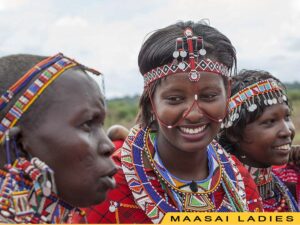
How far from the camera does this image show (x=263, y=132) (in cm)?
420

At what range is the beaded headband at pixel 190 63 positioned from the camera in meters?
3.26

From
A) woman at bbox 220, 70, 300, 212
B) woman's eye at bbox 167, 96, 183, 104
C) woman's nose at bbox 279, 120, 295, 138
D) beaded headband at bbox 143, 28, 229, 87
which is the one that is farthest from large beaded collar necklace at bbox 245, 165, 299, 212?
→ woman's eye at bbox 167, 96, 183, 104

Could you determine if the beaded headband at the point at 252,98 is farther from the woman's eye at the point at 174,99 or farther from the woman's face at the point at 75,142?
the woman's face at the point at 75,142

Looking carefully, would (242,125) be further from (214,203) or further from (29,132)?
(29,132)

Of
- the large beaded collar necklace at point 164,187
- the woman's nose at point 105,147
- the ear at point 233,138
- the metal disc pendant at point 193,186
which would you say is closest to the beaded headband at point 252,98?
the ear at point 233,138

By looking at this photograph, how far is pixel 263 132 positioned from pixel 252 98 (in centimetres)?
29

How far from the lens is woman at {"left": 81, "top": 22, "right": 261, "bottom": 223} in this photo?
10.7 ft

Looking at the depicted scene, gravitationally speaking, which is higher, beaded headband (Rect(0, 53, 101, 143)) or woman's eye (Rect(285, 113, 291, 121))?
beaded headband (Rect(0, 53, 101, 143))

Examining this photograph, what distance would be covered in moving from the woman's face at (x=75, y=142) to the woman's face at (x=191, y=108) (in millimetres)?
972

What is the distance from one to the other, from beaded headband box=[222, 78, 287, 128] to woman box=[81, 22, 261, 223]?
0.72 metres

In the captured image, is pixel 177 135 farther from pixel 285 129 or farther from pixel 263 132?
pixel 285 129

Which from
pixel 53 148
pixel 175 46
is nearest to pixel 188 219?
pixel 175 46

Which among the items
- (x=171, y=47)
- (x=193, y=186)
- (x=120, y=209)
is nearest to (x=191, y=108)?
(x=171, y=47)

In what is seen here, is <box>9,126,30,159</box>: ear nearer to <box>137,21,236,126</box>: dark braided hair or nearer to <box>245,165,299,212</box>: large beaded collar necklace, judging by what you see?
<box>137,21,236,126</box>: dark braided hair
